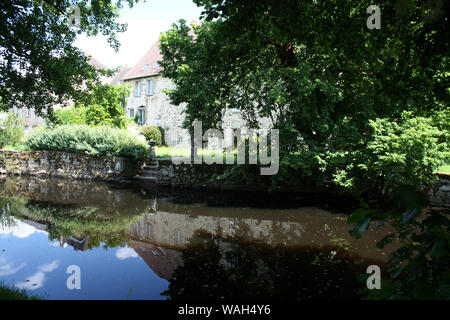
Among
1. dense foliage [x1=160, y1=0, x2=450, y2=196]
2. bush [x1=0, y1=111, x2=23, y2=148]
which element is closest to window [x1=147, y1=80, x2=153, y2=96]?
bush [x1=0, y1=111, x2=23, y2=148]

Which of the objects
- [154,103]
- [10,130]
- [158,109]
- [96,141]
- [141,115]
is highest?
[154,103]

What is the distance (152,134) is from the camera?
26.6 m

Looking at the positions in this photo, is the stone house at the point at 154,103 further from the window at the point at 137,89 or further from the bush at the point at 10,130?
the bush at the point at 10,130

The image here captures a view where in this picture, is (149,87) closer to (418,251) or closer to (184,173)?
(184,173)

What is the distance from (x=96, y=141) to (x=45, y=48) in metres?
10.2

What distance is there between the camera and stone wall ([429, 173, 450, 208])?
35.5 feet

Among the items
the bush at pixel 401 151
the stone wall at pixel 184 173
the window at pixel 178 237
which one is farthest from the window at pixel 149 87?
the window at pixel 178 237

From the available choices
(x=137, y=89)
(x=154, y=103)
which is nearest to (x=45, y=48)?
(x=154, y=103)

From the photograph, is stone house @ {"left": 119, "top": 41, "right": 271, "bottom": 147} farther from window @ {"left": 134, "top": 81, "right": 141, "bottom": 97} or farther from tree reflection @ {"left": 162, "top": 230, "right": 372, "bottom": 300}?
tree reflection @ {"left": 162, "top": 230, "right": 372, "bottom": 300}

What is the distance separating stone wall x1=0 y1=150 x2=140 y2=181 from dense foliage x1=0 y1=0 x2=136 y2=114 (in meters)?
8.30

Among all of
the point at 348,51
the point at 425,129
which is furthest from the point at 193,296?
the point at 425,129

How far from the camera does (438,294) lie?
1.03 metres
